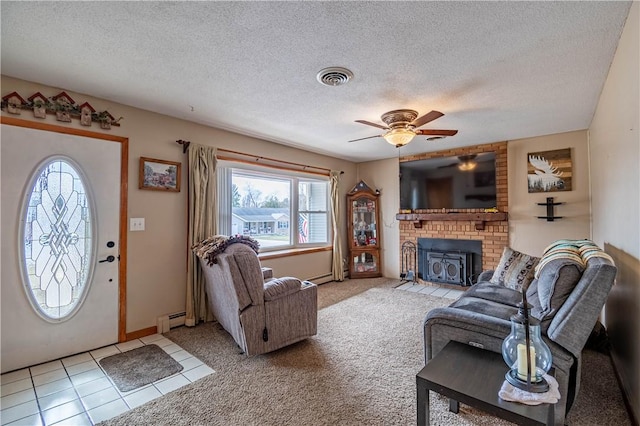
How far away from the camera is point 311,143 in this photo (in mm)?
4516

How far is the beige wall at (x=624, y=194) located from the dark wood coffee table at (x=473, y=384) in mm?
991

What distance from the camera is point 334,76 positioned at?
2.29 m

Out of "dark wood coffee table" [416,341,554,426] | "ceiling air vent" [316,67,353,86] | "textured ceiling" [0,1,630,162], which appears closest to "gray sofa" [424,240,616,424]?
"dark wood coffee table" [416,341,554,426]

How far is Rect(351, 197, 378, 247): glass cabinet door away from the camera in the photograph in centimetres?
572

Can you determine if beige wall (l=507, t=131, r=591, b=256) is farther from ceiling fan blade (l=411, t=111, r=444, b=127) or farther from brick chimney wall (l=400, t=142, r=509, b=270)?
ceiling fan blade (l=411, t=111, r=444, b=127)

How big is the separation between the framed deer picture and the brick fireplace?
0.33 meters

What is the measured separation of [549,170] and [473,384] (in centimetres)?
393

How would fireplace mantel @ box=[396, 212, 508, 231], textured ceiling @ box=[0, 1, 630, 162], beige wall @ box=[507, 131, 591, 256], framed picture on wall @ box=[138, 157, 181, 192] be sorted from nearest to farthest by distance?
textured ceiling @ box=[0, 1, 630, 162] → framed picture on wall @ box=[138, 157, 181, 192] → beige wall @ box=[507, 131, 591, 256] → fireplace mantel @ box=[396, 212, 508, 231]

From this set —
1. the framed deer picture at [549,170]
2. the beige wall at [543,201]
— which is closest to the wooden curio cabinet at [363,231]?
the beige wall at [543,201]

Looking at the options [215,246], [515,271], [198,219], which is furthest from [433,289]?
[198,219]

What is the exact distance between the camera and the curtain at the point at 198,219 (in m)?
3.28

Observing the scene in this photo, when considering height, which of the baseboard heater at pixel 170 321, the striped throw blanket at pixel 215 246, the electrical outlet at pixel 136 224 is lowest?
the baseboard heater at pixel 170 321

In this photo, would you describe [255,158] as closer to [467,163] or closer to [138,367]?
[138,367]

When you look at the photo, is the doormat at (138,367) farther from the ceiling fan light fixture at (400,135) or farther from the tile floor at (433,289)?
the tile floor at (433,289)
